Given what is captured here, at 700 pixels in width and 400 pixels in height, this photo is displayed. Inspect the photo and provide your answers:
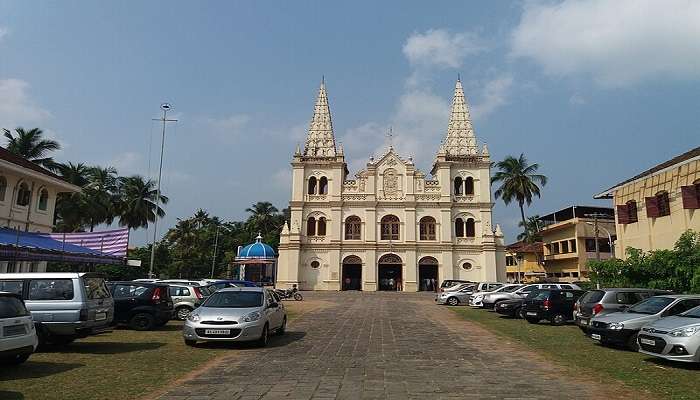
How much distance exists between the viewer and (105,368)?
8766mm

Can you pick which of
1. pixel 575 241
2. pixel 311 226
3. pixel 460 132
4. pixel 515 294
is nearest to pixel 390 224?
pixel 311 226

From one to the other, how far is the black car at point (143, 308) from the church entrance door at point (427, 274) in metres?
41.3

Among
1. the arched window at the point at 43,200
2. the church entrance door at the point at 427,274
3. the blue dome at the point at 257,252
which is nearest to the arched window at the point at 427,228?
the church entrance door at the point at 427,274

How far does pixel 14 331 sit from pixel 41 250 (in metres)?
13.1

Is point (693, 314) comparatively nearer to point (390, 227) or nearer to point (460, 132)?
point (390, 227)

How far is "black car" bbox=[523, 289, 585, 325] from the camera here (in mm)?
17625

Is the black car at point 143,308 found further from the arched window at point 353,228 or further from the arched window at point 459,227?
the arched window at point 459,227

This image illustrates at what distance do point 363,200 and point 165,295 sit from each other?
41.0 m

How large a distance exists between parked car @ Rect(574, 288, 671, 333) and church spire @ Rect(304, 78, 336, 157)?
45.0 metres

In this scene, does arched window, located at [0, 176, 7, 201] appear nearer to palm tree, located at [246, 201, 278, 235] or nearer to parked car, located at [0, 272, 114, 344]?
parked car, located at [0, 272, 114, 344]

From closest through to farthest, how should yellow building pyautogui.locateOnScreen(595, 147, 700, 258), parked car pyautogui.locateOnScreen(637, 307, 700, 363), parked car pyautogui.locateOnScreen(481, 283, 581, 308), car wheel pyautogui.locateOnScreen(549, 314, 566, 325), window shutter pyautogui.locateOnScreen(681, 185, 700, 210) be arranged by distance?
parked car pyautogui.locateOnScreen(637, 307, 700, 363) → car wheel pyautogui.locateOnScreen(549, 314, 566, 325) → window shutter pyautogui.locateOnScreen(681, 185, 700, 210) → yellow building pyautogui.locateOnScreen(595, 147, 700, 258) → parked car pyautogui.locateOnScreen(481, 283, 581, 308)

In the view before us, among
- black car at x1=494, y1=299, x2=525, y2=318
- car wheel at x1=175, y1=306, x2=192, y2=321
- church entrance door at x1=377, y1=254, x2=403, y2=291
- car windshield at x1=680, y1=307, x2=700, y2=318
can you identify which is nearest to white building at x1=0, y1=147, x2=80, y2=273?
car wheel at x1=175, y1=306, x2=192, y2=321

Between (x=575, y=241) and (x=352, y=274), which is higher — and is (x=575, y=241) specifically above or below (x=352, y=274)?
above

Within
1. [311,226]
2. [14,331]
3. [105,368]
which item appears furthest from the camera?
[311,226]
